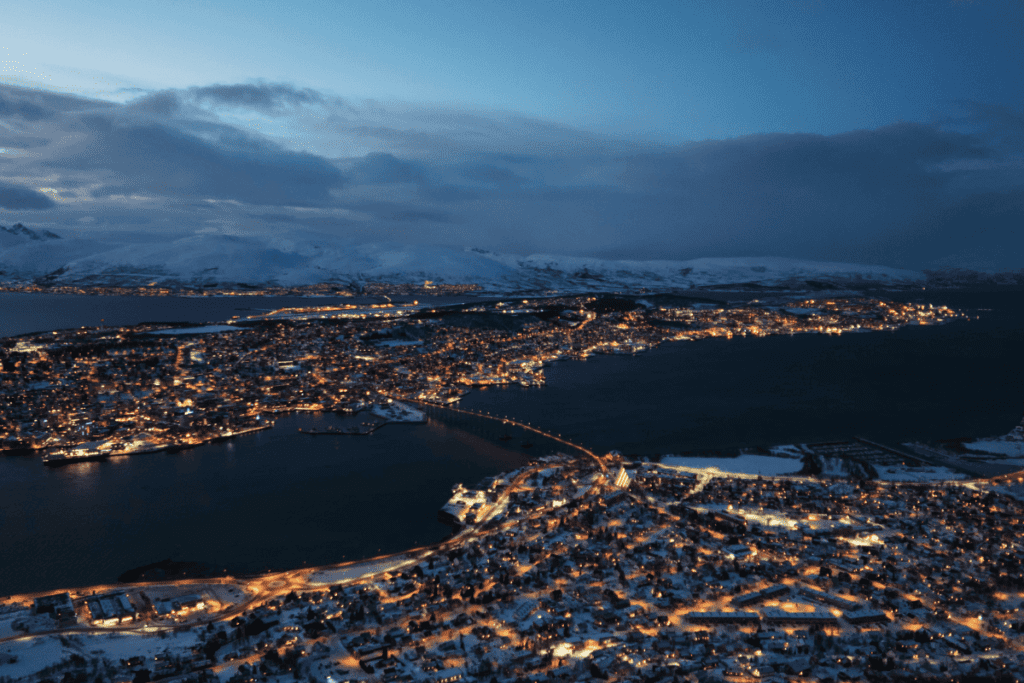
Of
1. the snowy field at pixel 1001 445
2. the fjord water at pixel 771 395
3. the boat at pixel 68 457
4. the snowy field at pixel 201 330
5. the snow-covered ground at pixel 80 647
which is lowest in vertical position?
the snow-covered ground at pixel 80 647

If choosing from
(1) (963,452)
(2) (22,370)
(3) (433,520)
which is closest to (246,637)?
(3) (433,520)

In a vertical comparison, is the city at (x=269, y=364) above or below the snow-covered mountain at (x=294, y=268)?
below

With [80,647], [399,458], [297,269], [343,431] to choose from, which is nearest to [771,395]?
[399,458]

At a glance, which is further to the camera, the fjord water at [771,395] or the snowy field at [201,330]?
the snowy field at [201,330]

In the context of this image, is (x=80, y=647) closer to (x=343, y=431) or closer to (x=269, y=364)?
(x=343, y=431)

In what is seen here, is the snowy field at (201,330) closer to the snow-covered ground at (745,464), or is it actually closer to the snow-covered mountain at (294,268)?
the snow-covered ground at (745,464)

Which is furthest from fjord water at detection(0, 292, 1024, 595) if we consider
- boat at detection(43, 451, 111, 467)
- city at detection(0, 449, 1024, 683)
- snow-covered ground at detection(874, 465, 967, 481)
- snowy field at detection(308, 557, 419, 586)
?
snow-covered ground at detection(874, 465, 967, 481)

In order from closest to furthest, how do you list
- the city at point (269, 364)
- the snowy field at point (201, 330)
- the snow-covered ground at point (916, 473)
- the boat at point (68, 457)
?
1. the snow-covered ground at point (916, 473)
2. the boat at point (68, 457)
3. the city at point (269, 364)
4. the snowy field at point (201, 330)

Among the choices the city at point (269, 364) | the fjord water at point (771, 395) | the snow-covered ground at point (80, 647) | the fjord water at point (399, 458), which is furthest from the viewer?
the city at point (269, 364)

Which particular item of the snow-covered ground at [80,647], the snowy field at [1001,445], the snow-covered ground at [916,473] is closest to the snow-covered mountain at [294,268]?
the snowy field at [1001,445]
